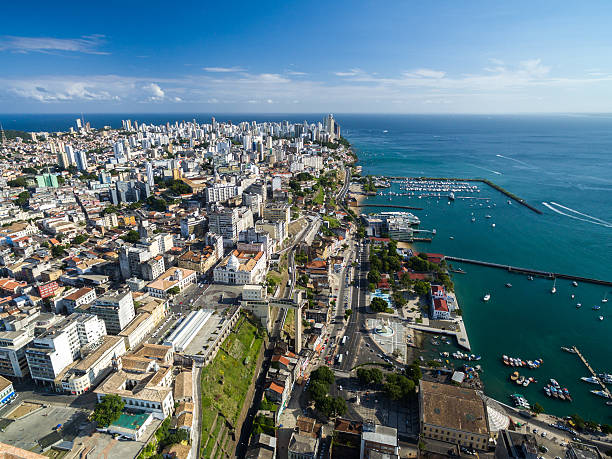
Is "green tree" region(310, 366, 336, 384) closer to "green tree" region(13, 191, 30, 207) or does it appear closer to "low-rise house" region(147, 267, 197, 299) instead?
"low-rise house" region(147, 267, 197, 299)

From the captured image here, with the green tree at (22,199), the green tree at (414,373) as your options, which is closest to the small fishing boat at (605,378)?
the green tree at (414,373)

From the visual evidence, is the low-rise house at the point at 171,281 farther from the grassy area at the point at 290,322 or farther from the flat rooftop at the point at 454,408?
the flat rooftop at the point at 454,408

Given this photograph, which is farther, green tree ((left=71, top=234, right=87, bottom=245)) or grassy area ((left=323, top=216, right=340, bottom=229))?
grassy area ((left=323, top=216, right=340, bottom=229))

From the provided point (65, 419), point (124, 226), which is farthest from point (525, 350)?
point (124, 226)

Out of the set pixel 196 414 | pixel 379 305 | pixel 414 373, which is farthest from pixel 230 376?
pixel 379 305

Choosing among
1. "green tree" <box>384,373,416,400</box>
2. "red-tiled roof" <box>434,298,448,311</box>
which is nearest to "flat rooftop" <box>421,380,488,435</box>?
"green tree" <box>384,373,416,400</box>

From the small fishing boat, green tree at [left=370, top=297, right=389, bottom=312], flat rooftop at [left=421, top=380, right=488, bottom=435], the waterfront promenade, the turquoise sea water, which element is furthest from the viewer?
green tree at [left=370, top=297, right=389, bottom=312]

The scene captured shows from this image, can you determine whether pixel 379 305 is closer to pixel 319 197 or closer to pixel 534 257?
pixel 534 257

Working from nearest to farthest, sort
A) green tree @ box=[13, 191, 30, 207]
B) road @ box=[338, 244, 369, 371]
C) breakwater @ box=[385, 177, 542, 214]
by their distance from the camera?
road @ box=[338, 244, 369, 371]
green tree @ box=[13, 191, 30, 207]
breakwater @ box=[385, 177, 542, 214]
